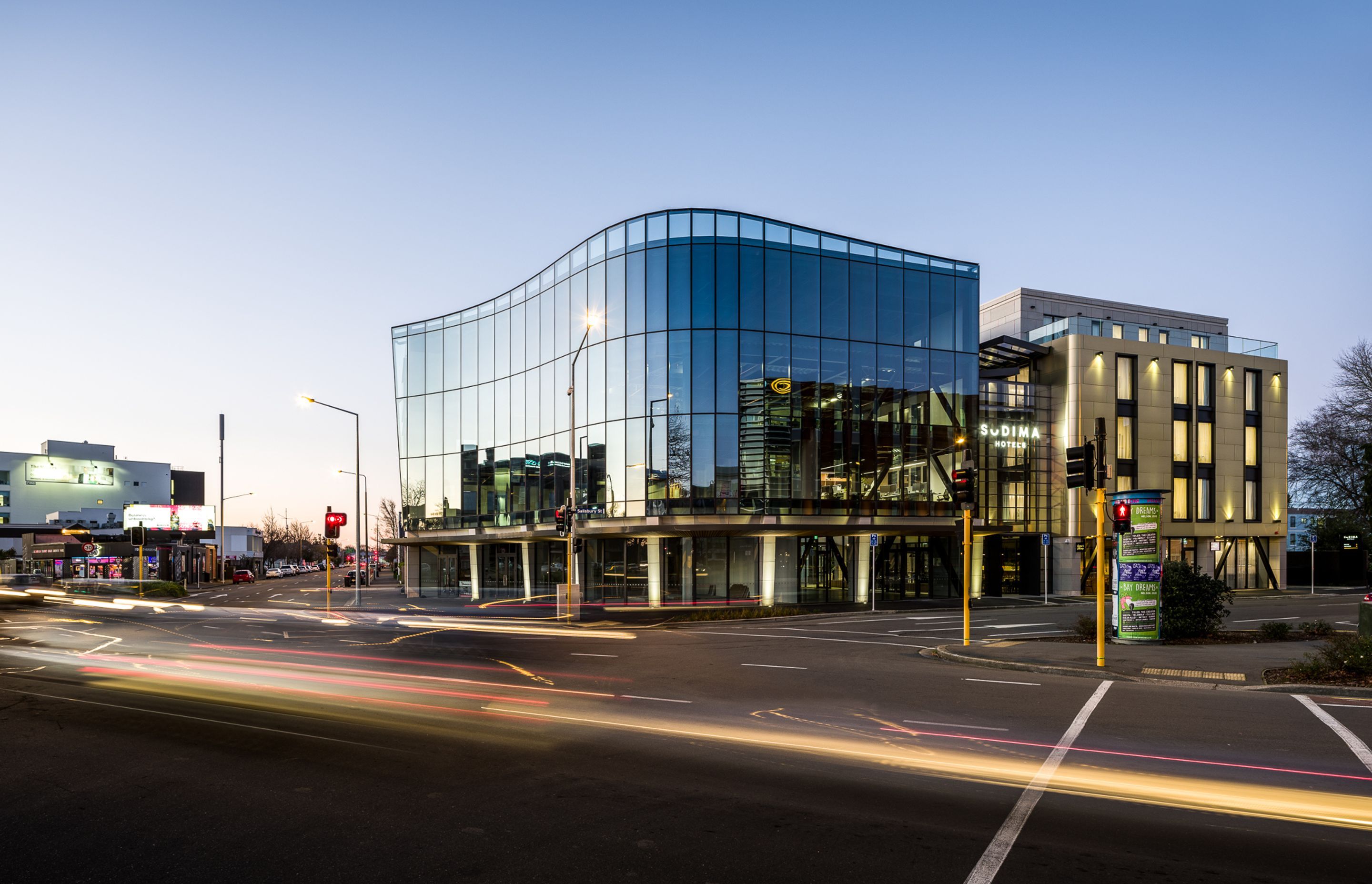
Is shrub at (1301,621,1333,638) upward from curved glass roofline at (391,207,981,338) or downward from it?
downward

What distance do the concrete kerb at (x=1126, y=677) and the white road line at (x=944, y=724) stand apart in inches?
231

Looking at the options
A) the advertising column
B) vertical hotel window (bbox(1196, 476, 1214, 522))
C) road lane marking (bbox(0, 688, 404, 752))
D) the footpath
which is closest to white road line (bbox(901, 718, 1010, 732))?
the footpath

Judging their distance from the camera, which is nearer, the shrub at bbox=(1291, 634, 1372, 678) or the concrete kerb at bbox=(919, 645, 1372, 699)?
the concrete kerb at bbox=(919, 645, 1372, 699)

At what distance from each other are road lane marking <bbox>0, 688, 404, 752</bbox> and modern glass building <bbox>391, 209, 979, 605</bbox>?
2378cm

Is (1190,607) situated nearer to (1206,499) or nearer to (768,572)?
(768,572)

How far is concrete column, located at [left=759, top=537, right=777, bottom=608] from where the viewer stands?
3794 cm

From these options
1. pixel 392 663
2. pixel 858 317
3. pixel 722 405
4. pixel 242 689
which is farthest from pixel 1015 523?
pixel 242 689

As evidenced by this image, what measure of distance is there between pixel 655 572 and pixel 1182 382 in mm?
36735

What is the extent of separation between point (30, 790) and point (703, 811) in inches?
281

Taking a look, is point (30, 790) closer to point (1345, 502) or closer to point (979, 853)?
point (979, 853)

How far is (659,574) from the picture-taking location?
38.4 meters

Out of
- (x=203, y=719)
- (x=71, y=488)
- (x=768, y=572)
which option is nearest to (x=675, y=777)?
(x=203, y=719)

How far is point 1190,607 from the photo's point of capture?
70.9 ft

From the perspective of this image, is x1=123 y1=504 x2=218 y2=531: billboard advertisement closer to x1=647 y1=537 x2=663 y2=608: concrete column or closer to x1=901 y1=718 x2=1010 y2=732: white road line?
x1=647 y1=537 x2=663 y2=608: concrete column
